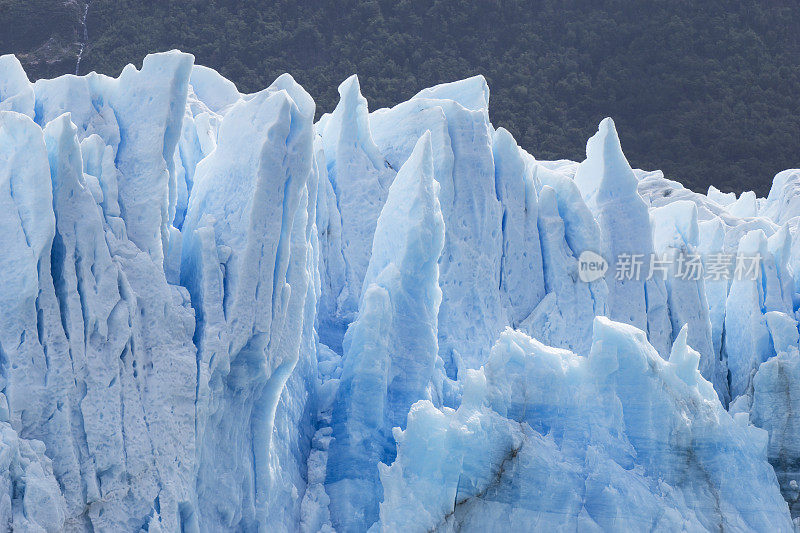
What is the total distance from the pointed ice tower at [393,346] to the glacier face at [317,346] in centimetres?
2

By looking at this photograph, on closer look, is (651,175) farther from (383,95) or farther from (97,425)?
(97,425)

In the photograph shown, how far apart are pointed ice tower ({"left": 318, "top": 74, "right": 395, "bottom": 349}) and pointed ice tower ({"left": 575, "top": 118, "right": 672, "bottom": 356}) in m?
2.25

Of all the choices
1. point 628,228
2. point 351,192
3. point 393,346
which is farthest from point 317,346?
point 628,228

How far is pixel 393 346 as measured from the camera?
719 cm

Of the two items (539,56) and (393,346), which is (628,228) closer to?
(393,346)

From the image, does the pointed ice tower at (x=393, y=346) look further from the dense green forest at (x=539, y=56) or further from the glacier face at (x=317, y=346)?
the dense green forest at (x=539, y=56)

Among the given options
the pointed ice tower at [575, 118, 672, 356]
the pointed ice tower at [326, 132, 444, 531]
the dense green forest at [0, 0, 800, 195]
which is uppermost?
the dense green forest at [0, 0, 800, 195]

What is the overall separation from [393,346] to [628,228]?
3.55m

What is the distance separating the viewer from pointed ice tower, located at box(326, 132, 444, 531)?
707 centimetres

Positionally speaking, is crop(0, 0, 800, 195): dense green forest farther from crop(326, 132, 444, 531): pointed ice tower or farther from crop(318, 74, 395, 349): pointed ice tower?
crop(326, 132, 444, 531): pointed ice tower

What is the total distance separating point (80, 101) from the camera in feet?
22.2

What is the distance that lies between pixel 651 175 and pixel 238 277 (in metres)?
10.6

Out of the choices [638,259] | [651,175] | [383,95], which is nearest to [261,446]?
[638,259]

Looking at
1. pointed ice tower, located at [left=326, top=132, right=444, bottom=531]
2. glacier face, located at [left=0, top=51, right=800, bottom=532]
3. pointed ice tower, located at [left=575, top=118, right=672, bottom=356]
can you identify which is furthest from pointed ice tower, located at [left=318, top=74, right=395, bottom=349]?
pointed ice tower, located at [left=575, top=118, right=672, bottom=356]
